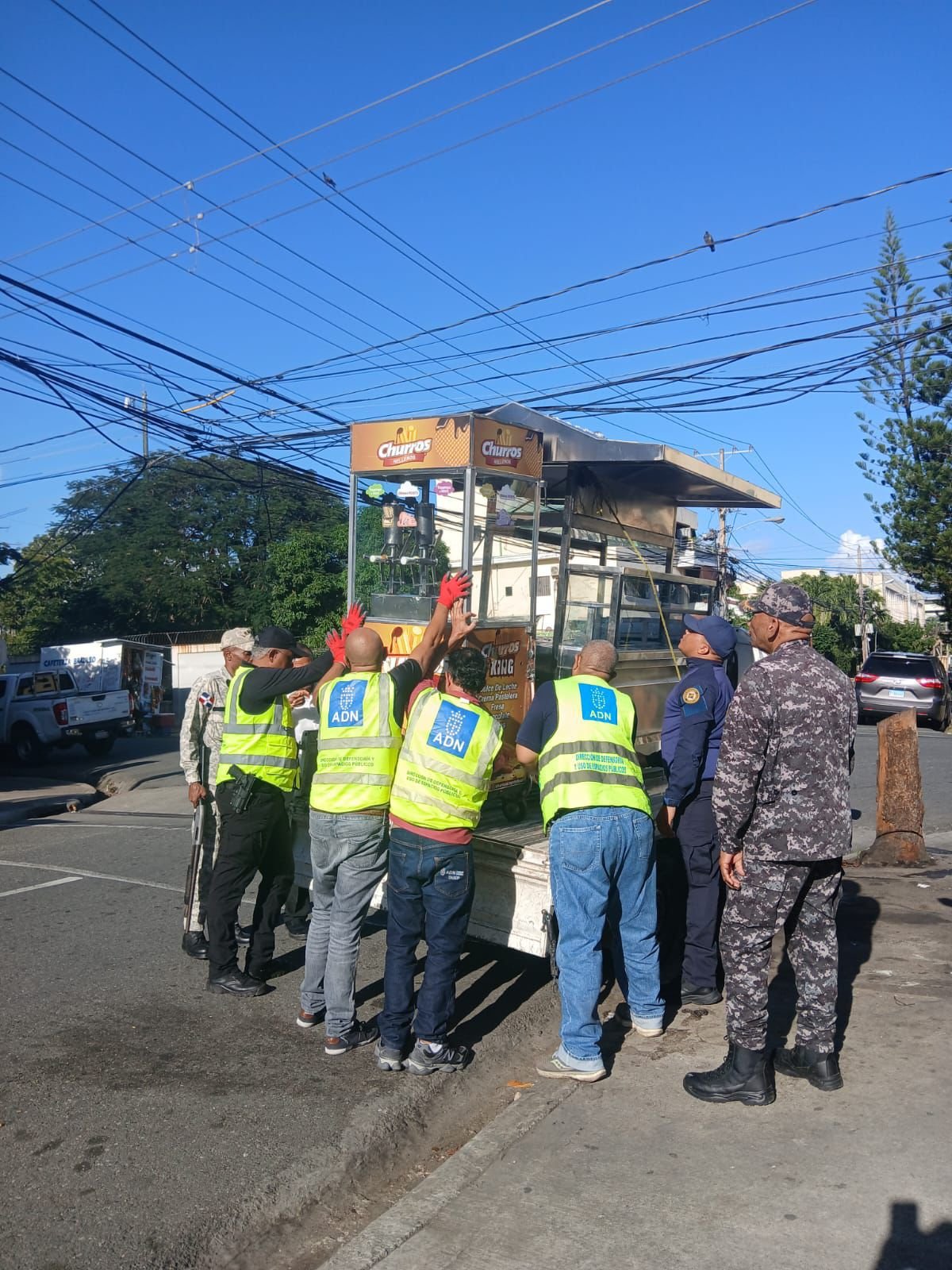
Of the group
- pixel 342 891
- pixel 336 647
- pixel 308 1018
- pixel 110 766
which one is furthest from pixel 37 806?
pixel 342 891

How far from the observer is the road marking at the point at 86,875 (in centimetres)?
802

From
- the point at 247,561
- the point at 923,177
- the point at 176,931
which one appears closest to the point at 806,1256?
the point at 176,931

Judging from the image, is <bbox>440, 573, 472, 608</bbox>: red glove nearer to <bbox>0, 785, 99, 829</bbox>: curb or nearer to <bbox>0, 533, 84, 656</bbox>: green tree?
<bbox>0, 785, 99, 829</bbox>: curb

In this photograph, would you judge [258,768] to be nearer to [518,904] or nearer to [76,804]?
[518,904]

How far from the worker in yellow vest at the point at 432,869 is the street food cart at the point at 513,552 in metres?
0.74

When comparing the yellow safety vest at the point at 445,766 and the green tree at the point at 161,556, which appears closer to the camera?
the yellow safety vest at the point at 445,766

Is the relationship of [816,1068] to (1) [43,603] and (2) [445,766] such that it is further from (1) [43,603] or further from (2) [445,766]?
(1) [43,603]

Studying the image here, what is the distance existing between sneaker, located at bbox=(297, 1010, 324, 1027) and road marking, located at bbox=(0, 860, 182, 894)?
309 cm

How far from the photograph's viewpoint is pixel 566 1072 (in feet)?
14.4

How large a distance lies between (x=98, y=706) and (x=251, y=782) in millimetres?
16186

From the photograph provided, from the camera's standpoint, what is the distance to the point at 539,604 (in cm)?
754

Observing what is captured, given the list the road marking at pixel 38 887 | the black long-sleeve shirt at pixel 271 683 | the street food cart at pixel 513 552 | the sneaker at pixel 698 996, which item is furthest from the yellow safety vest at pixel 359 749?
the road marking at pixel 38 887

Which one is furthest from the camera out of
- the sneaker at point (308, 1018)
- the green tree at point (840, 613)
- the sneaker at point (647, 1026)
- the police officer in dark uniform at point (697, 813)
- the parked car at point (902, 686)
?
the green tree at point (840, 613)

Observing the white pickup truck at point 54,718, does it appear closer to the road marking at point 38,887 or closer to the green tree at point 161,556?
the road marking at point 38,887
